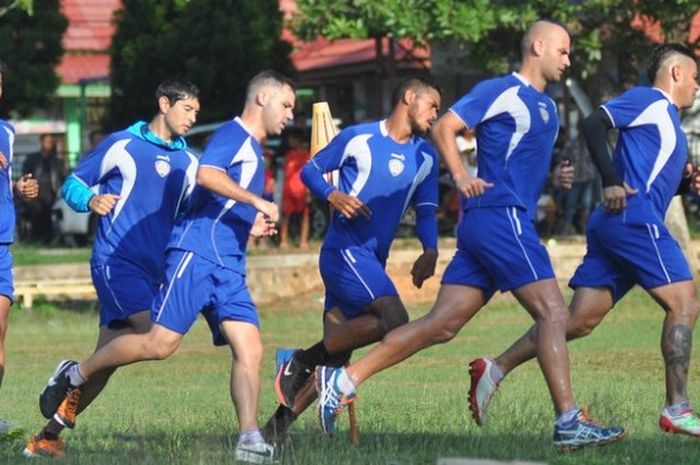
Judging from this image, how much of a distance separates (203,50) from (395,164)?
77.3 feet

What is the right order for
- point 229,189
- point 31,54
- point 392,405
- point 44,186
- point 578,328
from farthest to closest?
point 31,54 → point 44,186 → point 392,405 → point 578,328 → point 229,189

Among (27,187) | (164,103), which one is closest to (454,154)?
(164,103)

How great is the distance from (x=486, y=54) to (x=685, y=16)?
9.97 ft

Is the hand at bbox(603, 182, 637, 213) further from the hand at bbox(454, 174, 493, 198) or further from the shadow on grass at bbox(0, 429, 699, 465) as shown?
the shadow on grass at bbox(0, 429, 699, 465)

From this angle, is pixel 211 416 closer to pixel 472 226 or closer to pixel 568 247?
pixel 472 226

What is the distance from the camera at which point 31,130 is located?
47312mm

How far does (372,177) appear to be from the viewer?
34.3 ft

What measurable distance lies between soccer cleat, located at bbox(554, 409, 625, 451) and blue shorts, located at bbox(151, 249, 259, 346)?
69.3 inches

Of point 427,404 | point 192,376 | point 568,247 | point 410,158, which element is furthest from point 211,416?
point 568,247

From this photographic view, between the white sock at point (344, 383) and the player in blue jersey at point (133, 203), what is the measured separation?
4.08 ft

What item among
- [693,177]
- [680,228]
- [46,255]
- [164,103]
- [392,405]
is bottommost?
[46,255]

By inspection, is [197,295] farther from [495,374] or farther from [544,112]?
[544,112]

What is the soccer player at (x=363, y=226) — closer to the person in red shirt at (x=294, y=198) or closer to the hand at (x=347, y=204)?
the hand at (x=347, y=204)

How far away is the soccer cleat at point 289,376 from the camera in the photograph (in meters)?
10.4
